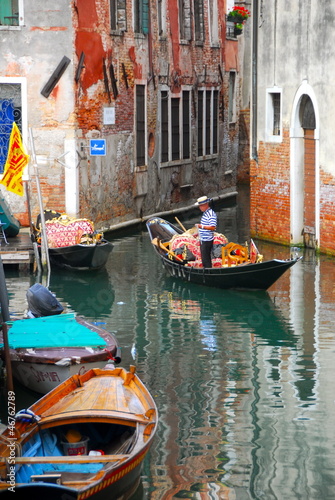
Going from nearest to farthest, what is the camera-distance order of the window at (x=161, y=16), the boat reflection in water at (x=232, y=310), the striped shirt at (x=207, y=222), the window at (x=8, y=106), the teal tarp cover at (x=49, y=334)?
the teal tarp cover at (x=49, y=334) < the boat reflection in water at (x=232, y=310) < the striped shirt at (x=207, y=222) < the window at (x=8, y=106) < the window at (x=161, y=16)

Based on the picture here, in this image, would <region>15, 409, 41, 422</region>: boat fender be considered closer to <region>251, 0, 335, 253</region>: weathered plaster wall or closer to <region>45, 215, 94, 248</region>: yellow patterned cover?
<region>45, 215, 94, 248</region>: yellow patterned cover

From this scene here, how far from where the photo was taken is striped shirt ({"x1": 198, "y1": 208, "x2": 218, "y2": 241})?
1495 cm

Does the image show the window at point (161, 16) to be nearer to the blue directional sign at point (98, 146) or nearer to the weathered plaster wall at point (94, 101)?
the weathered plaster wall at point (94, 101)

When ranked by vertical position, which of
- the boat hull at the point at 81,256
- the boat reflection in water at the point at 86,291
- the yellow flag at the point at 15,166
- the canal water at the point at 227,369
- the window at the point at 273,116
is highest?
the window at the point at 273,116

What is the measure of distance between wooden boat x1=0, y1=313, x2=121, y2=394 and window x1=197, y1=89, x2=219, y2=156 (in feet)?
55.3

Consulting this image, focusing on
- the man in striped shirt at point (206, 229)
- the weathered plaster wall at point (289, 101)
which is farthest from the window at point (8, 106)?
the man in striped shirt at point (206, 229)

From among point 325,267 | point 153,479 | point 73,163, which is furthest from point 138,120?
point 153,479

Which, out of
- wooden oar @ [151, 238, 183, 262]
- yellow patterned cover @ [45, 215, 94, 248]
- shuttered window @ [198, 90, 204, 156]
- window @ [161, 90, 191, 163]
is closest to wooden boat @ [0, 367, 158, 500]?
wooden oar @ [151, 238, 183, 262]

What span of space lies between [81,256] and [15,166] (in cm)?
169

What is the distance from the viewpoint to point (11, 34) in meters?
18.8

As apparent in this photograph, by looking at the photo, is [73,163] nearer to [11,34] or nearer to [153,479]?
[11,34]

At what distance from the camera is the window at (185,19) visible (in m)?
24.8

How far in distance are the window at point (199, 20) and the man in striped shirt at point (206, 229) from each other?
11451 millimetres

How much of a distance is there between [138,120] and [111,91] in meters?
1.93
